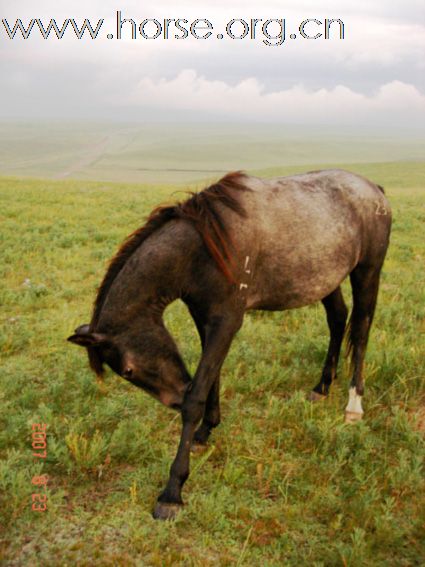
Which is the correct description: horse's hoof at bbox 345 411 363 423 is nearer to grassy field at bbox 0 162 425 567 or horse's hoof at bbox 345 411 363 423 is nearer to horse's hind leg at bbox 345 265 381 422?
grassy field at bbox 0 162 425 567

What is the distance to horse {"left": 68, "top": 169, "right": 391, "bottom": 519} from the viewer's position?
339 cm

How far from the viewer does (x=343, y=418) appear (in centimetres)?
459

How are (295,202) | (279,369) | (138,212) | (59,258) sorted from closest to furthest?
(295,202) < (279,369) < (59,258) < (138,212)

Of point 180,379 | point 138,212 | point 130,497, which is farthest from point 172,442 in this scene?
point 138,212

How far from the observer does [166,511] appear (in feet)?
11.1

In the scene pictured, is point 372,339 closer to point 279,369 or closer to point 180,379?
point 279,369

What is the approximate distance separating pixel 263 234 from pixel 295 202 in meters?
0.55

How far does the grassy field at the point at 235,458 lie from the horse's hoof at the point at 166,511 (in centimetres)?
6

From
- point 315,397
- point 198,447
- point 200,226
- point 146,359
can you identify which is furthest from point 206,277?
point 315,397

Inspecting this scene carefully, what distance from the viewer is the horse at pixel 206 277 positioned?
3389 millimetres

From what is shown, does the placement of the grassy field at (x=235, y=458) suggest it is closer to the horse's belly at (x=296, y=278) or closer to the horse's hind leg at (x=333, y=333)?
the horse's hind leg at (x=333, y=333)

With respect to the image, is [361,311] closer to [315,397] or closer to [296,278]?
[315,397]
